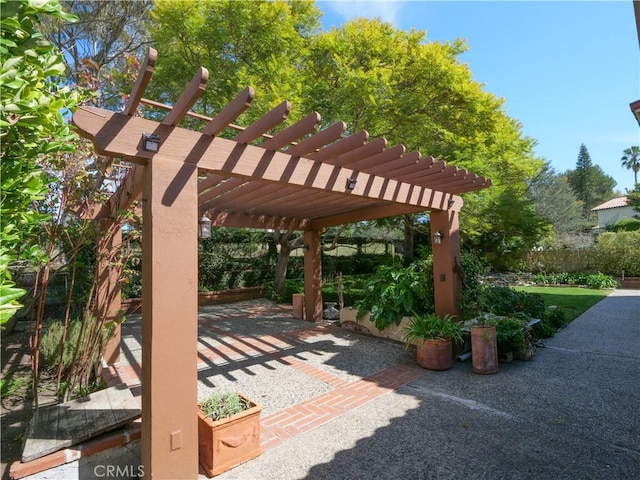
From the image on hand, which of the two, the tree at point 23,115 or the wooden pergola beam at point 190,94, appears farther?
the wooden pergola beam at point 190,94

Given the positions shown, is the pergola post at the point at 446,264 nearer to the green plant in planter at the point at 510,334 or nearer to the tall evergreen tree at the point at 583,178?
the green plant in planter at the point at 510,334

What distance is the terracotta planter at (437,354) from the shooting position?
522 centimetres

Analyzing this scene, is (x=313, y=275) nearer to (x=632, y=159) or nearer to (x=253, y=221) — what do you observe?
(x=253, y=221)

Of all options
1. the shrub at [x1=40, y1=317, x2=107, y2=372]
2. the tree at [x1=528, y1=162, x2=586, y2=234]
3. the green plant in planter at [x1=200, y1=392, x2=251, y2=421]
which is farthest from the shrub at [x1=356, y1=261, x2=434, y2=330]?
the tree at [x1=528, y1=162, x2=586, y2=234]

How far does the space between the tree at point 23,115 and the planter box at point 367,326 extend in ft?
20.4

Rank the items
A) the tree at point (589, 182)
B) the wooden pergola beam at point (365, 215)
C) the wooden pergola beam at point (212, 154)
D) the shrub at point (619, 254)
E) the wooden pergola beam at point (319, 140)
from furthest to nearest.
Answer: the tree at point (589, 182), the shrub at point (619, 254), the wooden pergola beam at point (365, 215), the wooden pergola beam at point (319, 140), the wooden pergola beam at point (212, 154)

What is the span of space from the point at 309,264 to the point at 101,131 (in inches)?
274

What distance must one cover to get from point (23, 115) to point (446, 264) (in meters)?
5.99

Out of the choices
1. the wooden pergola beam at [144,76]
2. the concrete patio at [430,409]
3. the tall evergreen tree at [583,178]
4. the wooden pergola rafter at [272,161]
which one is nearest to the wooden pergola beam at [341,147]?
the wooden pergola rafter at [272,161]

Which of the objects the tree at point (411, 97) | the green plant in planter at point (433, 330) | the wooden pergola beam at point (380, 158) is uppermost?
the tree at point (411, 97)

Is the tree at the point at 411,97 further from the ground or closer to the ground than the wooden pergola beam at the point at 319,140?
further from the ground

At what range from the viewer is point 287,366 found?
18.8ft

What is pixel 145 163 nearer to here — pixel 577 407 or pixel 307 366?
pixel 307 366

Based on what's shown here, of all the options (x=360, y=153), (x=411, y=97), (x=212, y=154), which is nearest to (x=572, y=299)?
(x=411, y=97)
